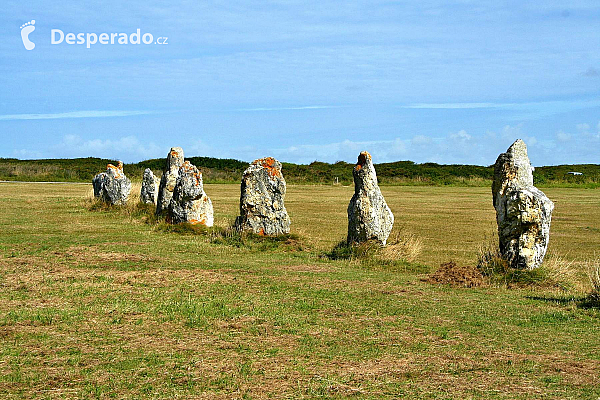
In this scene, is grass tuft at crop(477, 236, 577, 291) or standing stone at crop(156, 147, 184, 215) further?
standing stone at crop(156, 147, 184, 215)

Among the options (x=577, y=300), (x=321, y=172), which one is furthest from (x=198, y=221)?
(x=321, y=172)

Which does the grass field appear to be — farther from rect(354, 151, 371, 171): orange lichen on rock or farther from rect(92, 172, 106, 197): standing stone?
rect(92, 172, 106, 197): standing stone

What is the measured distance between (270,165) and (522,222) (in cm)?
827

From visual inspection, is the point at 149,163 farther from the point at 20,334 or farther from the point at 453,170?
the point at 20,334

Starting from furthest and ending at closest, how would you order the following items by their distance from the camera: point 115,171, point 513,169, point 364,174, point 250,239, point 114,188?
point 115,171 → point 114,188 → point 250,239 → point 364,174 → point 513,169

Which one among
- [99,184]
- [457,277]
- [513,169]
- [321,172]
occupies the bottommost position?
[457,277]

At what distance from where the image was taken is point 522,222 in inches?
512

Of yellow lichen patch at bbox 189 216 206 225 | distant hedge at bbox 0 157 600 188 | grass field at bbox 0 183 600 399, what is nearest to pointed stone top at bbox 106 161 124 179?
yellow lichen patch at bbox 189 216 206 225

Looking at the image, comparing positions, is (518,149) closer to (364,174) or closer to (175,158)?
(364,174)

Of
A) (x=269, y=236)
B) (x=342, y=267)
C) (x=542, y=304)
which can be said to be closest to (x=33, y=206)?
(x=269, y=236)

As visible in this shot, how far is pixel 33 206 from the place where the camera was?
29.0 metres

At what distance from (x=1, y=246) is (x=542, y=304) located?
1312 cm

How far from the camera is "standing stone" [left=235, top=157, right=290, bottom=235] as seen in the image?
1841 cm

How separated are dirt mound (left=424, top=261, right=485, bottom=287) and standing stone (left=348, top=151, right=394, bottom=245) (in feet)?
8.35
